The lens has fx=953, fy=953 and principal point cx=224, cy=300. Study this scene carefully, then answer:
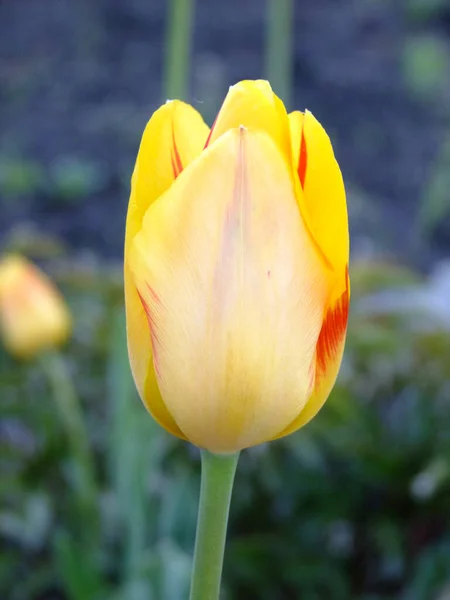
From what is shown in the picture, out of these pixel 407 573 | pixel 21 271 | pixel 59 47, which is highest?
pixel 59 47

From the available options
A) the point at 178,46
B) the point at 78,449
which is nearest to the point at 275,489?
the point at 78,449

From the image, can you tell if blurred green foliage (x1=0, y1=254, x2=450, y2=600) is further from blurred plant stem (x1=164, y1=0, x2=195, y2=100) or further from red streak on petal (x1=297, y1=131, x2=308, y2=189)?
red streak on petal (x1=297, y1=131, x2=308, y2=189)

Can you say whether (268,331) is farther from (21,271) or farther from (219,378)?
(21,271)

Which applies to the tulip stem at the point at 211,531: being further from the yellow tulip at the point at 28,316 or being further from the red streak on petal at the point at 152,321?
the yellow tulip at the point at 28,316

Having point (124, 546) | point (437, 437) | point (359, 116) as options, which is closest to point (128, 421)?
point (124, 546)

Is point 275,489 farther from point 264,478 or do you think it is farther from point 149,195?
point 149,195

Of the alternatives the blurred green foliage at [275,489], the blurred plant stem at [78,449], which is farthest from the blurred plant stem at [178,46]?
the blurred plant stem at [78,449]

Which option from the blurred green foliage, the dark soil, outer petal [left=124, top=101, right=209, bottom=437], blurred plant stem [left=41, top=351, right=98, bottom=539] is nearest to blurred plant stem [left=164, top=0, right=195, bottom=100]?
the blurred green foliage
